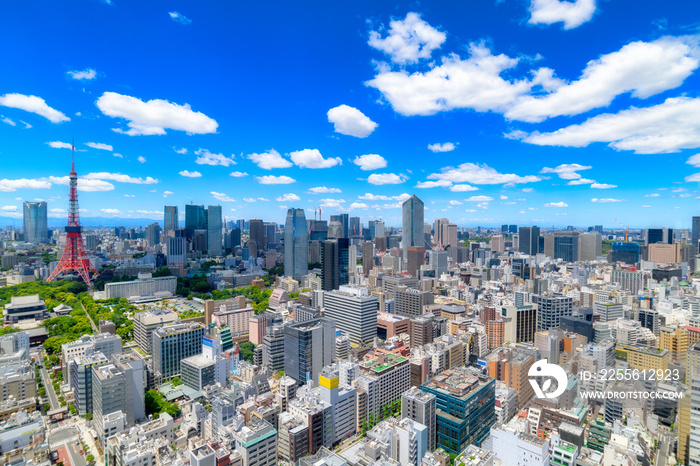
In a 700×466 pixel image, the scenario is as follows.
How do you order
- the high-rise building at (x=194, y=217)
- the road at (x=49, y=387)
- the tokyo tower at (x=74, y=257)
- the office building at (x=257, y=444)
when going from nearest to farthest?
the office building at (x=257, y=444)
the road at (x=49, y=387)
the tokyo tower at (x=74, y=257)
the high-rise building at (x=194, y=217)

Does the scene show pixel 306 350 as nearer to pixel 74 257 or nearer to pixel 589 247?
pixel 74 257

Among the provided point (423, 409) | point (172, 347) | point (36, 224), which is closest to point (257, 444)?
point (423, 409)

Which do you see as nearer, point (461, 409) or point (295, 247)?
point (461, 409)

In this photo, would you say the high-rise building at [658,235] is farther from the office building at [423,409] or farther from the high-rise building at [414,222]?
the office building at [423,409]

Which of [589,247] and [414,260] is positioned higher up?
[589,247]

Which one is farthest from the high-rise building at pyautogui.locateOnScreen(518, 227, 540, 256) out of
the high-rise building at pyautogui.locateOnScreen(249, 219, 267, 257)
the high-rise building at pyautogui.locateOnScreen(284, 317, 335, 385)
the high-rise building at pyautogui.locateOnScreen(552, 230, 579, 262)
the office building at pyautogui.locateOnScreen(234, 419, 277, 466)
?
the office building at pyautogui.locateOnScreen(234, 419, 277, 466)

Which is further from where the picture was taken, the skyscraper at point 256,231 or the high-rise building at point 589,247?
the skyscraper at point 256,231

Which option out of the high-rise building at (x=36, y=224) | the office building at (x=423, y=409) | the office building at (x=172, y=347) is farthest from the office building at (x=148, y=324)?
the high-rise building at (x=36, y=224)
